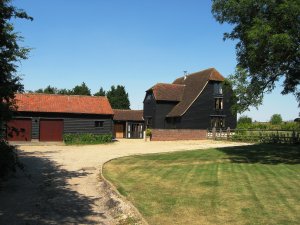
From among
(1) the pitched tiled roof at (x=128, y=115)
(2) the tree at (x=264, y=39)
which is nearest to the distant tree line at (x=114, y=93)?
(1) the pitched tiled roof at (x=128, y=115)

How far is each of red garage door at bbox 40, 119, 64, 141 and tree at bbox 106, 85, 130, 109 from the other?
167 ft

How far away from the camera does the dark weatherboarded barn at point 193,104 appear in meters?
51.7

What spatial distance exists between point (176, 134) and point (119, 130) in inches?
499

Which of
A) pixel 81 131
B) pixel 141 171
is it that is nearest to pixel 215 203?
pixel 141 171

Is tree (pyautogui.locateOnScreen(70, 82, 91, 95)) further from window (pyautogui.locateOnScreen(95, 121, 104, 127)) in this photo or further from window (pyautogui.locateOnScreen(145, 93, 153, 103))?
window (pyautogui.locateOnScreen(95, 121, 104, 127))

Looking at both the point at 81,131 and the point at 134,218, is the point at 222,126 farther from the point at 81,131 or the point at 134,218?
the point at 134,218

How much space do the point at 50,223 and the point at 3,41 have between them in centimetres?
719

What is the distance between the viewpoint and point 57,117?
42.3 metres

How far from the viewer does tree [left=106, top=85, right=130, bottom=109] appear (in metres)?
93.9

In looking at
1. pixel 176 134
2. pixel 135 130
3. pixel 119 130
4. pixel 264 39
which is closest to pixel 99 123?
pixel 176 134

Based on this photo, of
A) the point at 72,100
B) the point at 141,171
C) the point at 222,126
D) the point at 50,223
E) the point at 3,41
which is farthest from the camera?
the point at 222,126

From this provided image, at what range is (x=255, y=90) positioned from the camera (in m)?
21.6

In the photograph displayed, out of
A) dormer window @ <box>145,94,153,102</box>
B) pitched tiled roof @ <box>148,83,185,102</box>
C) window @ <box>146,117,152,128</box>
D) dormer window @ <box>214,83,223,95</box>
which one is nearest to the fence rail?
dormer window @ <box>214,83,223,95</box>

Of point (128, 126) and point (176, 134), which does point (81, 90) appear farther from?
point (176, 134)
